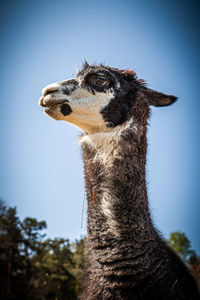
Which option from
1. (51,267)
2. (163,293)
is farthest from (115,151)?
(51,267)

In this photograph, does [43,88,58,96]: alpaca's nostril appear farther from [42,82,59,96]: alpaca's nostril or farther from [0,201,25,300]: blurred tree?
[0,201,25,300]: blurred tree

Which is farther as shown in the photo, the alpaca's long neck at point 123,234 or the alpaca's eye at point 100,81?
A: the alpaca's eye at point 100,81

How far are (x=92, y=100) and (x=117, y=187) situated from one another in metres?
1.21

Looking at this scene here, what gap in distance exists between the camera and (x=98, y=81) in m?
3.46

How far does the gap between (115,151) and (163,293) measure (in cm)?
154

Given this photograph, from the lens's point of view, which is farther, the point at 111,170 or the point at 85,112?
the point at 85,112

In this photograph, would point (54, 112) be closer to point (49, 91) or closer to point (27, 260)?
point (49, 91)

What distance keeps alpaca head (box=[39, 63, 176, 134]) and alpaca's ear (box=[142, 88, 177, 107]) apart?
12.9 inches

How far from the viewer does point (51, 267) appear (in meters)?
10.0

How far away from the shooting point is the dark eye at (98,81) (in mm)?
3399

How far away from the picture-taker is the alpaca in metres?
2.37

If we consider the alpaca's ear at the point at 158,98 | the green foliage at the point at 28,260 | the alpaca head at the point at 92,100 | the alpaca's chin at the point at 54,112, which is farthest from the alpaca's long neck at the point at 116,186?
the green foliage at the point at 28,260

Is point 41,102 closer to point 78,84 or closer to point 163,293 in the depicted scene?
point 78,84

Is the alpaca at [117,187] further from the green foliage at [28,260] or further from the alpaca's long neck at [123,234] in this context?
the green foliage at [28,260]
